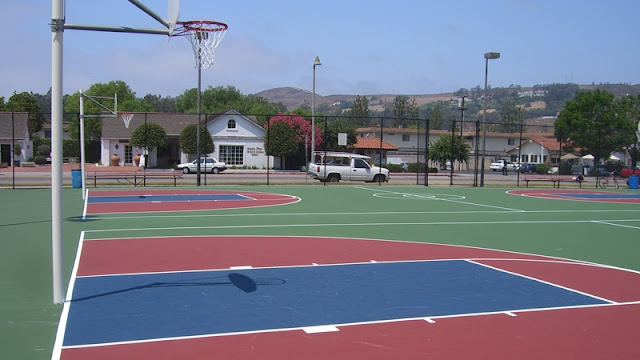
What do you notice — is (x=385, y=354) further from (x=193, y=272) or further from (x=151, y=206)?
(x=151, y=206)

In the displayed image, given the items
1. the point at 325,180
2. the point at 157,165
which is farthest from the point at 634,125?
the point at 157,165

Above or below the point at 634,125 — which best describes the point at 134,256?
below

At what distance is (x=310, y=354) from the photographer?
5.51 meters

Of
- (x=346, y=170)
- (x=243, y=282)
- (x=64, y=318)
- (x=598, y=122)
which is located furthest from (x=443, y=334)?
(x=598, y=122)

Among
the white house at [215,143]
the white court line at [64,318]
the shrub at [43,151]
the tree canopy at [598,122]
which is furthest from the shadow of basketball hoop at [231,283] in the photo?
the shrub at [43,151]

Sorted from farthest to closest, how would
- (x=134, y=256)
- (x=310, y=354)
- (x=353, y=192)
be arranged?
(x=353, y=192) < (x=134, y=256) < (x=310, y=354)

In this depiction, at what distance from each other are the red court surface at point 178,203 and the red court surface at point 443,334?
7.74 meters

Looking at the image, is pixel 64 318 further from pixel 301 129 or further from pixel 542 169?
pixel 542 169

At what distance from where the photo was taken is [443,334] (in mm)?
6191

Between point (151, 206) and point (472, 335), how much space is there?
47.5 ft

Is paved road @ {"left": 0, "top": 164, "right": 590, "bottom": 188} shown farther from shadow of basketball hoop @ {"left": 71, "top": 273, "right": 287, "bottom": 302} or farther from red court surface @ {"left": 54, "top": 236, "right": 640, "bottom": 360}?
shadow of basketball hoop @ {"left": 71, "top": 273, "right": 287, "bottom": 302}

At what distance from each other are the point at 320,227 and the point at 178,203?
7.28 meters

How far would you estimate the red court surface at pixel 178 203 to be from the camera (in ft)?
58.3

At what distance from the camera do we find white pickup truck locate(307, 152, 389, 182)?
3192cm
